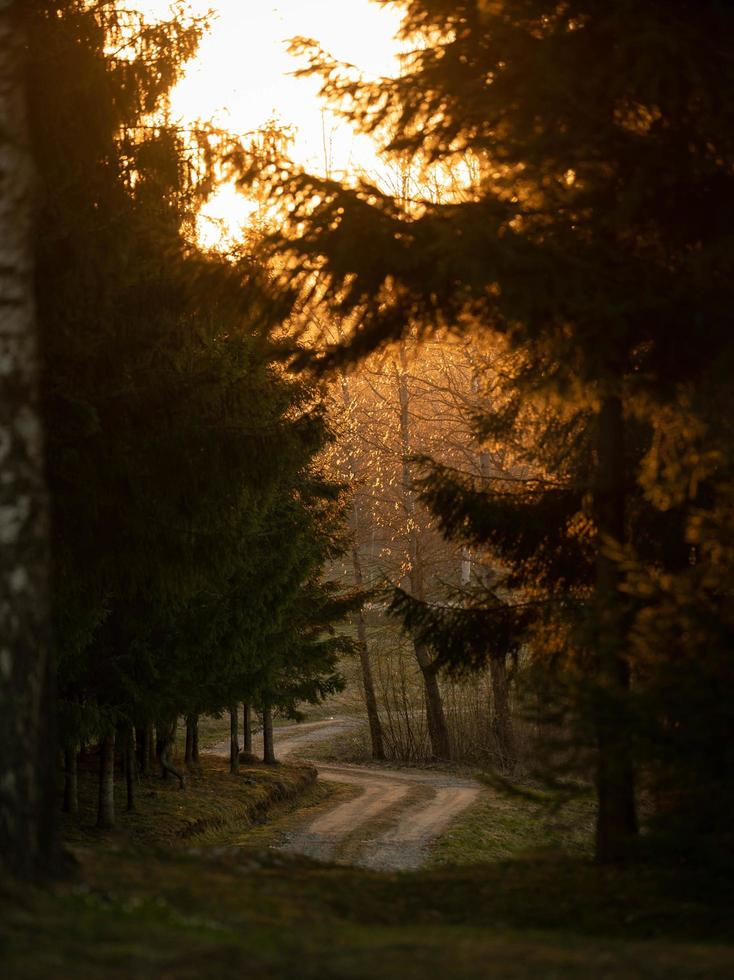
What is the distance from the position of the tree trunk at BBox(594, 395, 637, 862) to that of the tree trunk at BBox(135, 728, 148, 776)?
54.5ft

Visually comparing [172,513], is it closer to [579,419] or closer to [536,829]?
[579,419]

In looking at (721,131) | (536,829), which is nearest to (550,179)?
(721,131)

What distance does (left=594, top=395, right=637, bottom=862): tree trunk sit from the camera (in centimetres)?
645

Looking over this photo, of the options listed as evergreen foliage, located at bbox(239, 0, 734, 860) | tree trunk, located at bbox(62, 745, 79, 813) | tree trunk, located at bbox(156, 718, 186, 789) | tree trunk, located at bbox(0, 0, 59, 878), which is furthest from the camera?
tree trunk, located at bbox(156, 718, 186, 789)

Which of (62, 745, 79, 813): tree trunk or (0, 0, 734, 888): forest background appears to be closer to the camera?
(0, 0, 734, 888): forest background

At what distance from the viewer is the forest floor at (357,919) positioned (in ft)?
15.2

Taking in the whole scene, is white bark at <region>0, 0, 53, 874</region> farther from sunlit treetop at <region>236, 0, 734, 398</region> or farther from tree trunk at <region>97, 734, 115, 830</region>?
tree trunk at <region>97, 734, 115, 830</region>

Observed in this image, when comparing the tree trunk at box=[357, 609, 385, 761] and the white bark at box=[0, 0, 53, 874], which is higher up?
the white bark at box=[0, 0, 53, 874]

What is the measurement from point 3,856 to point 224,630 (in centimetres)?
1209

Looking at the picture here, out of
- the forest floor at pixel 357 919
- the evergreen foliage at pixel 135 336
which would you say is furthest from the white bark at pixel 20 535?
the evergreen foliage at pixel 135 336

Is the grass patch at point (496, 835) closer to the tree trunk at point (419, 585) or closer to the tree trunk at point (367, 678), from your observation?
the tree trunk at point (419, 585)

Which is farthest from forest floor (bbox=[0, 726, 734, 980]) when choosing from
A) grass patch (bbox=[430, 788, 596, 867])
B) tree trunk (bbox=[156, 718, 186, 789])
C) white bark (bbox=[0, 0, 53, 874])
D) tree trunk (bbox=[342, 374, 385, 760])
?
tree trunk (bbox=[342, 374, 385, 760])

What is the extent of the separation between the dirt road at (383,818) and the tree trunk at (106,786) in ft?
9.51

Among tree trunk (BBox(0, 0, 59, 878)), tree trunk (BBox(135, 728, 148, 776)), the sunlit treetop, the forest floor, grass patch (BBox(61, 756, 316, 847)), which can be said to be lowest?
grass patch (BBox(61, 756, 316, 847))
